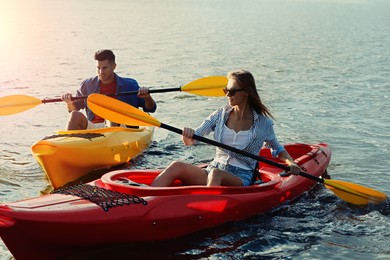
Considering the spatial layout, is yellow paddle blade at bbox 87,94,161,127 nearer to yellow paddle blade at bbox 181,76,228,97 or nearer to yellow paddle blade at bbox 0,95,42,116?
yellow paddle blade at bbox 181,76,228,97

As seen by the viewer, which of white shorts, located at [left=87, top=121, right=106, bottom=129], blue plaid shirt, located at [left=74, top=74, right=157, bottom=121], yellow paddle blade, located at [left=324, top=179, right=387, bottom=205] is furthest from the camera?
blue plaid shirt, located at [left=74, top=74, right=157, bottom=121]

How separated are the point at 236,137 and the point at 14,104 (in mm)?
2719

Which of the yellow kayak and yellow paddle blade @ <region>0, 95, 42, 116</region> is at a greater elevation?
yellow paddle blade @ <region>0, 95, 42, 116</region>

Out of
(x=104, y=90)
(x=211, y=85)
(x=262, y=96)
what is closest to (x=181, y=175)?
(x=211, y=85)

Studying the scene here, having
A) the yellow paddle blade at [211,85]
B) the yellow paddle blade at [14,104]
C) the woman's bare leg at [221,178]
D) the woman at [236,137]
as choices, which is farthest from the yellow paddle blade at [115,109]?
the yellow paddle blade at [14,104]

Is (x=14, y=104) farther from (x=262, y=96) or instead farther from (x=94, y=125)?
(x=262, y=96)

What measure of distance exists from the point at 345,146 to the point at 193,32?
1946cm

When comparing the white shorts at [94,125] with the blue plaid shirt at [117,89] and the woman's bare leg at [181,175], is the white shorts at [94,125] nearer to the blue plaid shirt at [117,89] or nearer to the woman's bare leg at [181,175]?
the blue plaid shirt at [117,89]

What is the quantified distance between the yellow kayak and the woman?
150cm

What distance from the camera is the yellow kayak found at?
20.6 ft

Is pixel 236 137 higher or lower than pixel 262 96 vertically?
higher

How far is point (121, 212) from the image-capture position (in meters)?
4.64

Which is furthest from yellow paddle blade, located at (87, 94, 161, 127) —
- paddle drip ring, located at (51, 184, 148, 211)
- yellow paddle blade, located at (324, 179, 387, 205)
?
yellow paddle blade, located at (324, 179, 387, 205)

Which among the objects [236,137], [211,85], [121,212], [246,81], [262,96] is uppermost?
[246,81]
